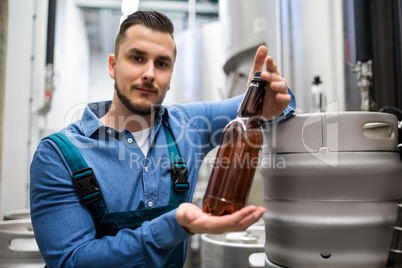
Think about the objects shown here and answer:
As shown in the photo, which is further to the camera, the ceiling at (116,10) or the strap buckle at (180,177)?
the ceiling at (116,10)

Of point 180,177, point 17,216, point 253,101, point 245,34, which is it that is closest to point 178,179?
point 180,177

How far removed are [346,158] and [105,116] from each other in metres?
0.68

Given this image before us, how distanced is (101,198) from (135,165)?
137 millimetres

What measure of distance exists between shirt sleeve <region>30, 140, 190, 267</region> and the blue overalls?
2cm

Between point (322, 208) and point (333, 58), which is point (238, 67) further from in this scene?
point (322, 208)

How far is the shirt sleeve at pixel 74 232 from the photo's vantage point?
70 centimetres

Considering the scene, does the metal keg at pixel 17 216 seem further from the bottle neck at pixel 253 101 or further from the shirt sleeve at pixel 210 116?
the bottle neck at pixel 253 101

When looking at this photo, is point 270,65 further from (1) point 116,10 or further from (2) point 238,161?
(1) point 116,10

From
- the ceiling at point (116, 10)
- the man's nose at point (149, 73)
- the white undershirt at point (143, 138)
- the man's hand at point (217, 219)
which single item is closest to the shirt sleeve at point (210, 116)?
the white undershirt at point (143, 138)

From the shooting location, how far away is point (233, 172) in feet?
2.06

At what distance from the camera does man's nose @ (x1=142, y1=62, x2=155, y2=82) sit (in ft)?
2.83

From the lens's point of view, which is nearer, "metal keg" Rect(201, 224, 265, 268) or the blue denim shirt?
the blue denim shirt

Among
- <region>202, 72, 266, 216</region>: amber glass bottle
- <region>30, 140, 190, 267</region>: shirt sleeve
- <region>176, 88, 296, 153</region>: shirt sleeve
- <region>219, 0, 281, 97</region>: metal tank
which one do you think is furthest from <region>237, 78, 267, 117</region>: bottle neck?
<region>219, 0, 281, 97</region>: metal tank

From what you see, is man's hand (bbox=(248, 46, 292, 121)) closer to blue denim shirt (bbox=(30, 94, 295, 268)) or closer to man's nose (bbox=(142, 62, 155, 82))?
blue denim shirt (bbox=(30, 94, 295, 268))
